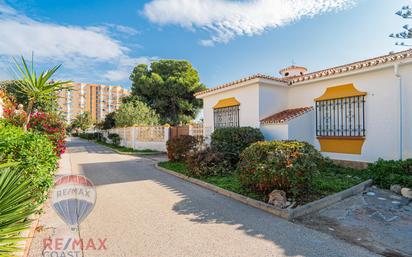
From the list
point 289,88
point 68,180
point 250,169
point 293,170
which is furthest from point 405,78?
point 68,180

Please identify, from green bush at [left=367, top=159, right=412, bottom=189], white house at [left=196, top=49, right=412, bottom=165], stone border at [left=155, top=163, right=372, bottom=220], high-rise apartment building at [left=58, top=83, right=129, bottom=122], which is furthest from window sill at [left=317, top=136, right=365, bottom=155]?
high-rise apartment building at [left=58, top=83, right=129, bottom=122]

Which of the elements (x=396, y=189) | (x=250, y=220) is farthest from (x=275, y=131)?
(x=250, y=220)

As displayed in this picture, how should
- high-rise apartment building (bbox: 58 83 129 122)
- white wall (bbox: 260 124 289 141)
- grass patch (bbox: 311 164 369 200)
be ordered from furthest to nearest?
1. high-rise apartment building (bbox: 58 83 129 122)
2. white wall (bbox: 260 124 289 141)
3. grass patch (bbox: 311 164 369 200)

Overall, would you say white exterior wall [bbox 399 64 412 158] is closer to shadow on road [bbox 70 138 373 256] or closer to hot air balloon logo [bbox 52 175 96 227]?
shadow on road [bbox 70 138 373 256]

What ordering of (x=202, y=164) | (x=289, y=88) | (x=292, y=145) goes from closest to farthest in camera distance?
1. (x=292, y=145)
2. (x=202, y=164)
3. (x=289, y=88)

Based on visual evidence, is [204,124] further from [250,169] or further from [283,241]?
[283,241]

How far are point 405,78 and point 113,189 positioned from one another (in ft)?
33.4

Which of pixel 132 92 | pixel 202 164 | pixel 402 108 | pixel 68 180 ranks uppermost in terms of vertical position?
pixel 132 92

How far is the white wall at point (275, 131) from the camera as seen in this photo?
9.34m

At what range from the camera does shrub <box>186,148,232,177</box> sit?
8367mm

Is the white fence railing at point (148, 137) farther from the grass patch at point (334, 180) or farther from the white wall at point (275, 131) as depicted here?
the grass patch at point (334, 180)

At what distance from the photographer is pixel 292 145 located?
566 centimetres

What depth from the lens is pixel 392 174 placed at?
6535 millimetres

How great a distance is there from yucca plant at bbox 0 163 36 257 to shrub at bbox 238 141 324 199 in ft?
14.4
